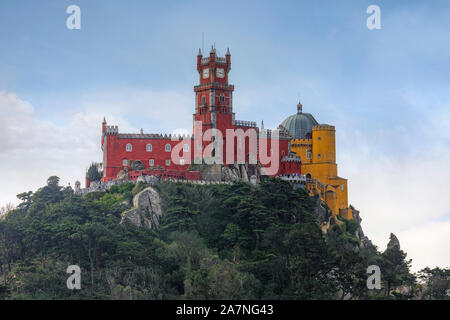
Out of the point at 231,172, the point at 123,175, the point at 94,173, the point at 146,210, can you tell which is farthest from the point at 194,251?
the point at 94,173

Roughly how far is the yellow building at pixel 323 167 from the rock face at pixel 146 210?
22.2 metres

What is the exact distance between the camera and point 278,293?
80.9m

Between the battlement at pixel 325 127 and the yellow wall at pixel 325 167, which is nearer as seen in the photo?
the yellow wall at pixel 325 167

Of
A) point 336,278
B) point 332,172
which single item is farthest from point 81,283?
point 332,172

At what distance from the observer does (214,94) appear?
10938 cm

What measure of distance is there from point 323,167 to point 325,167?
10.4 inches

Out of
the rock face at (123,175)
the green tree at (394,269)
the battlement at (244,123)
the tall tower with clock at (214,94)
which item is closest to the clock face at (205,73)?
the tall tower with clock at (214,94)

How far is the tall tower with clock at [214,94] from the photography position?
109 meters

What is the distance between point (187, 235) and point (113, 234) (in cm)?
827

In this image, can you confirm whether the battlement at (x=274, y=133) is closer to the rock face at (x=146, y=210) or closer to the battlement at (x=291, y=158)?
the battlement at (x=291, y=158)

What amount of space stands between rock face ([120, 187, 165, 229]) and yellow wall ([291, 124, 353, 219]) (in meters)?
22.4

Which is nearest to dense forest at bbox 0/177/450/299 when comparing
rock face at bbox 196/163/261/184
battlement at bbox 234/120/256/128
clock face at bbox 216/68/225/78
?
rock face at bbox 196/163/261/184
